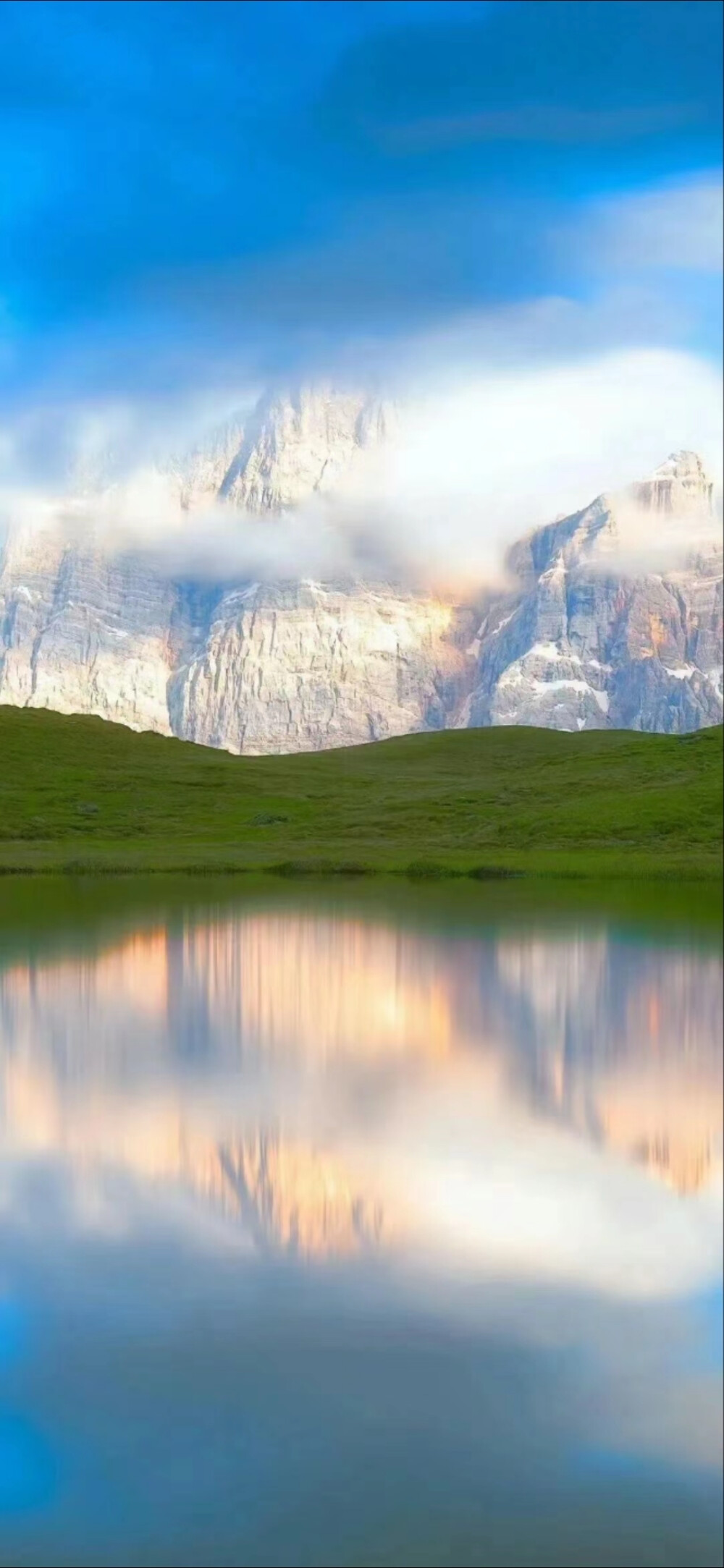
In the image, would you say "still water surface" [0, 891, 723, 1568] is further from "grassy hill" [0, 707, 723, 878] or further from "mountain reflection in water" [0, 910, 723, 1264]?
"grassy hill" [0, 707, 723, 878]

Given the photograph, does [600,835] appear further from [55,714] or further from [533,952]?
[55,714]

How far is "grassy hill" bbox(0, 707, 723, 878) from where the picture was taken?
270 ft

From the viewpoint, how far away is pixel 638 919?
165 ft

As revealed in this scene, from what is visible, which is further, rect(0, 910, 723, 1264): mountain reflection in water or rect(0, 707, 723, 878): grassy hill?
rect(0, 707, 723, 878): grassy hill

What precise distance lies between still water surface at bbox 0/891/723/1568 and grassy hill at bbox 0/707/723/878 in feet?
170

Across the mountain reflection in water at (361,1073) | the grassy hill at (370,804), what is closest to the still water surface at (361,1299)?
the mountain reflection in water at (361,1073)

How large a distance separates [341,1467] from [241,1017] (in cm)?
2062

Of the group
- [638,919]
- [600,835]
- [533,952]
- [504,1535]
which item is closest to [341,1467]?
[504,1535]

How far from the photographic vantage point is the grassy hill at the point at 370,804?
82188 millimetres

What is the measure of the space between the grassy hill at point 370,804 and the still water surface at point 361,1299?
170 ft

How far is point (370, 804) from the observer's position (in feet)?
355

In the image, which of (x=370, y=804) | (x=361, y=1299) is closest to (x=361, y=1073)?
(x=361, y=1299)

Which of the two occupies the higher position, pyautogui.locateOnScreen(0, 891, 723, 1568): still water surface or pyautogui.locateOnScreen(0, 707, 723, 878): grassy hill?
pyautogui.locateOnScreen(0, 707, 723, 878): grassy hill

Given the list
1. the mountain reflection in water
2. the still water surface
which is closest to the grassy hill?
the mountain reflection in water
